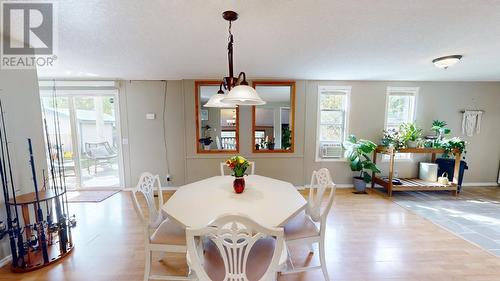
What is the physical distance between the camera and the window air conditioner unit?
14.7ft

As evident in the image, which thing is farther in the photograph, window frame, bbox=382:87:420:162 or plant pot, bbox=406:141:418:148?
window frame, bbox=382:87:420:162

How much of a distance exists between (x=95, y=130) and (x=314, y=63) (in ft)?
14.6

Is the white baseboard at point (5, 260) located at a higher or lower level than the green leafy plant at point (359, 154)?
lower

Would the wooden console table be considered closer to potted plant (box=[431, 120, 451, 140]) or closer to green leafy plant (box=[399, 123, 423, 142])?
green leafy plant (box=[399, 123, 423, 142])

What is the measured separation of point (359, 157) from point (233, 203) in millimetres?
3376

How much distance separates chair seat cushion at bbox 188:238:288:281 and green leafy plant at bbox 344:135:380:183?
3.17 m

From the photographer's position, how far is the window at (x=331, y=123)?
446cm

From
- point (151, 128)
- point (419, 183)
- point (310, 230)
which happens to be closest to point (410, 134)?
point (419, 183)

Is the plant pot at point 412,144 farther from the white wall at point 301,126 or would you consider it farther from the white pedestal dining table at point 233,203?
the white pedestal dining table at point 233,203

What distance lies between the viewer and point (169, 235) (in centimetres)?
174

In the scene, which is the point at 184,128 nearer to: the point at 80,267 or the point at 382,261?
the point at 80,267

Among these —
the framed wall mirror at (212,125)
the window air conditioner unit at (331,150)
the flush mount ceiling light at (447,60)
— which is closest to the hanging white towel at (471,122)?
the flush mount ceiling light at (447,60)

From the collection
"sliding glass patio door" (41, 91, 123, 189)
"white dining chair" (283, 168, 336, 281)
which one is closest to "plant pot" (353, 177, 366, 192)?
"white dining chair" (283, 168, 336, 281)

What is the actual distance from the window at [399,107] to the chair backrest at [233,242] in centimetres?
444
